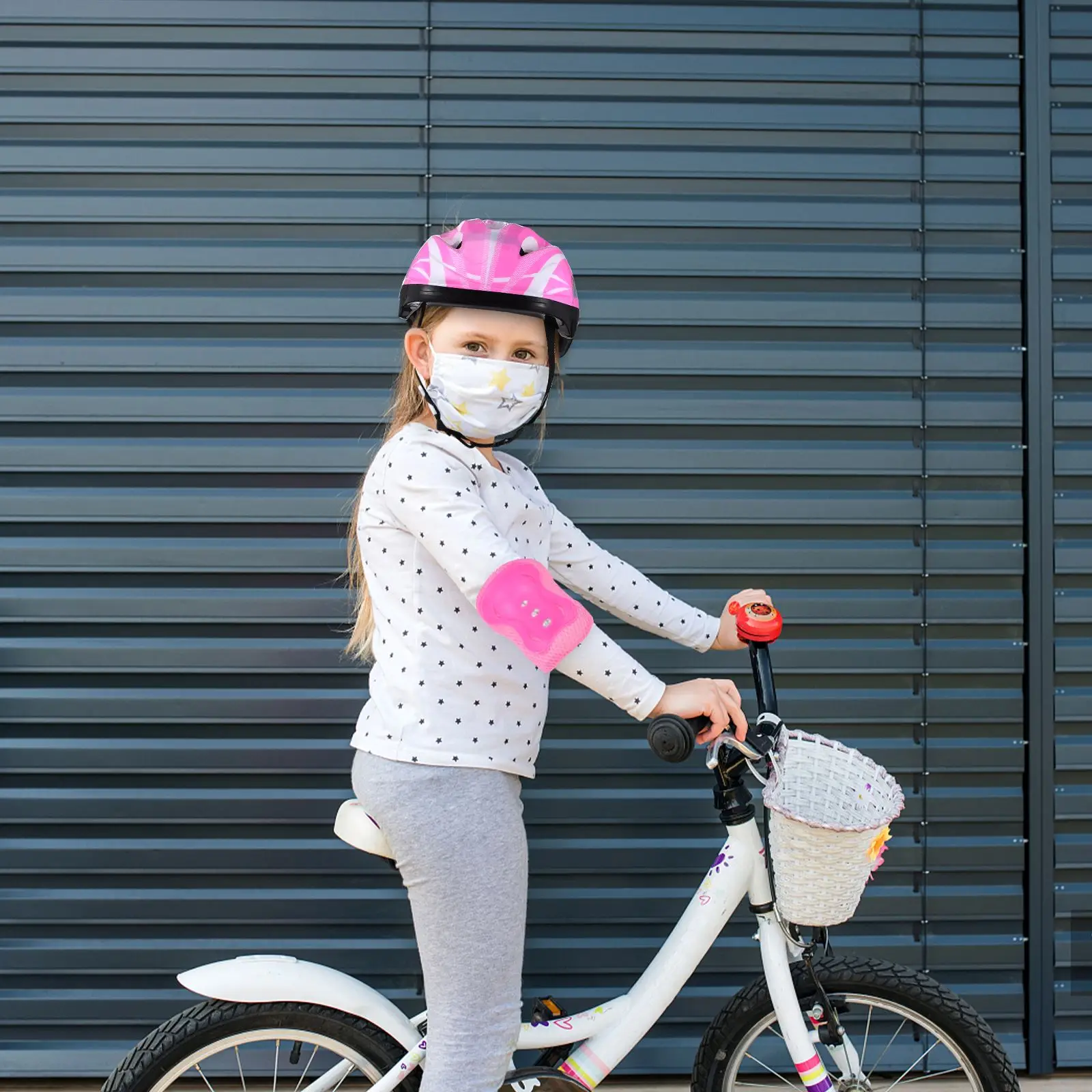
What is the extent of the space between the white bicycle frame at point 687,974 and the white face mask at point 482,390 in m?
0.96

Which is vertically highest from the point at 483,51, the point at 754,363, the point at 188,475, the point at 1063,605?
the point at 483,51

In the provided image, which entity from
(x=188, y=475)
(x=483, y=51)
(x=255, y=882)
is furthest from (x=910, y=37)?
(x=255, y=882)

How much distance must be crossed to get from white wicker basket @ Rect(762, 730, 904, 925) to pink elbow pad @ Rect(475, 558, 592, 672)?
0.49 m

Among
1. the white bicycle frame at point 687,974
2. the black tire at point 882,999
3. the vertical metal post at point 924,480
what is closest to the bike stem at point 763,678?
the white bicycle frame at point 687,974

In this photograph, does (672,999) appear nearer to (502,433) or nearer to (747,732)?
(747,732)

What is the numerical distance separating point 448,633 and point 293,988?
779 mm

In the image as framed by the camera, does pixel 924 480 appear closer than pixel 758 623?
No

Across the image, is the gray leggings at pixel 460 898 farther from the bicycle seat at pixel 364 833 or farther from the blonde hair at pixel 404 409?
the blonde hair at pixel 404 409

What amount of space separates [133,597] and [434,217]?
1.37 metres

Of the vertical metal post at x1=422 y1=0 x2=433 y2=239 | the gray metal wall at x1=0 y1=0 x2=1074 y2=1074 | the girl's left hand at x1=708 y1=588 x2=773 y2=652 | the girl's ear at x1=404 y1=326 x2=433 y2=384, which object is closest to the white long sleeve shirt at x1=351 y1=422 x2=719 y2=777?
the girl's ear at x1=404 y1=326 x2=433 y2=384

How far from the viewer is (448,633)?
197cm

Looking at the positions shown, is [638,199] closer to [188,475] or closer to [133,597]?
[188,475]

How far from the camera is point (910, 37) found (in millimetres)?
3010

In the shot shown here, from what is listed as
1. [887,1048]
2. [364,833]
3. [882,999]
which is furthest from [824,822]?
[887,1048]
